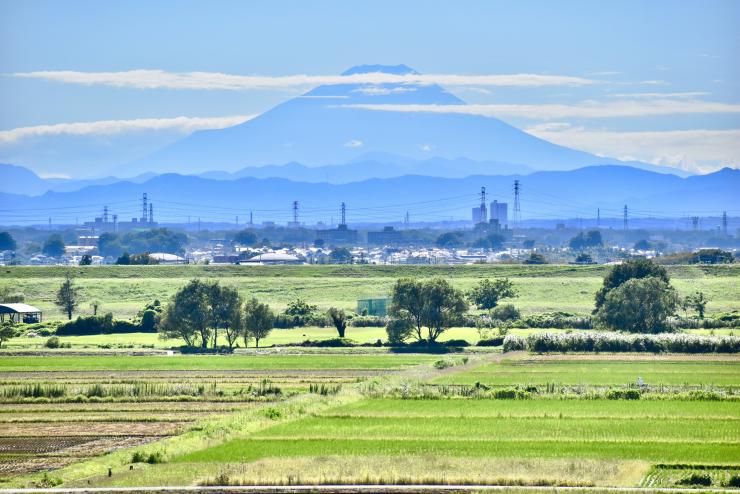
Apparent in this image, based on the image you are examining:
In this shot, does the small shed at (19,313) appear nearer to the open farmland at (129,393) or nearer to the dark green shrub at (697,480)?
the open farmland at (129,393)

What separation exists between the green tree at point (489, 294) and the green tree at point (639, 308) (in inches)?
1273

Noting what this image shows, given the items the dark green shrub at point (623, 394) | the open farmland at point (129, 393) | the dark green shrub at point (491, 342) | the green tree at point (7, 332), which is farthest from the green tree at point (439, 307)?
the dark green shrub at point (623, 394)

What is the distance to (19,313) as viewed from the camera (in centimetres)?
11781

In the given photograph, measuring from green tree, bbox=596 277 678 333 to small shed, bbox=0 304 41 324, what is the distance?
52.7 meters

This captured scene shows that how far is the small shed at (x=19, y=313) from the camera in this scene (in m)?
117

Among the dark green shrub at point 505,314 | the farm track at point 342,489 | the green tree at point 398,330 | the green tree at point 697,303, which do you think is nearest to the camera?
the farm track at point 342,489

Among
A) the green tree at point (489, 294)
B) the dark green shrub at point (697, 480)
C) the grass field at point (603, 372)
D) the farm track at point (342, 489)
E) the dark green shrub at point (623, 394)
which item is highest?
the green tree at point (489, 294)

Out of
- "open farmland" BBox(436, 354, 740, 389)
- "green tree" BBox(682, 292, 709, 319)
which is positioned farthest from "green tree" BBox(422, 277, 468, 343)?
"green tree" BBox(682, 292, 709, 319)

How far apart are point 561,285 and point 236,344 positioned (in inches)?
2365

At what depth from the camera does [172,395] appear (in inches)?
2424

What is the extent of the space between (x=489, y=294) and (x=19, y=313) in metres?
45.0

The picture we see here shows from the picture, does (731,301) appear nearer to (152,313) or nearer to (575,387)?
(152,313)

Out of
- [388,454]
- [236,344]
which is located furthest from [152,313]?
[388,454]

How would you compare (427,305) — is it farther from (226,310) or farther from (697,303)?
(697,303)
